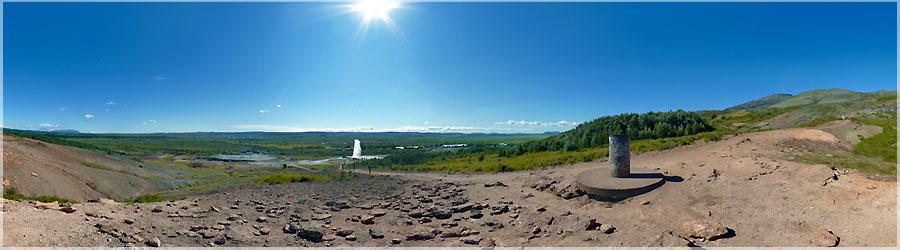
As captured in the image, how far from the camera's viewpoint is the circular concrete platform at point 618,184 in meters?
11.6

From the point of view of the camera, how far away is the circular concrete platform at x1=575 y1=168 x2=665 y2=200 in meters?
11.6

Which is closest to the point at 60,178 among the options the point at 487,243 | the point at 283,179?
the point at 283,179

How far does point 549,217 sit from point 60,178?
63.8 feet

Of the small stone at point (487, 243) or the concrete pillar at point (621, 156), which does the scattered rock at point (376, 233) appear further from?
the concrete pillar at point (621, 156)

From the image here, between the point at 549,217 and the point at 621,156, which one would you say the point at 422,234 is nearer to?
the point at 549,217

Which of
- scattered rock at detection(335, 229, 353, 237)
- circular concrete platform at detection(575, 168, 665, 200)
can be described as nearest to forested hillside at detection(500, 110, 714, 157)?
circular concrete platform at detection(575, 168, 665, 200)

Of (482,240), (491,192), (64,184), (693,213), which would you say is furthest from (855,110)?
(64,184)

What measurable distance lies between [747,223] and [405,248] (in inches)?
343

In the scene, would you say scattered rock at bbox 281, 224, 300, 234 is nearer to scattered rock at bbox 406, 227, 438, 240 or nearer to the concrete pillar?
scattered rock at bbox 406, 227, 438, 240

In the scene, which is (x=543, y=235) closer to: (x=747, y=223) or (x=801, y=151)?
(x=747, y=223)

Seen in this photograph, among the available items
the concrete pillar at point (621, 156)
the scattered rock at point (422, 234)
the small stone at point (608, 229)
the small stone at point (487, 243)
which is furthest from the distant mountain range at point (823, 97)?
the scattered rock at point (422, 234)

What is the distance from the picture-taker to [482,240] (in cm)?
940

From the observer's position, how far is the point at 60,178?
13.5 meters

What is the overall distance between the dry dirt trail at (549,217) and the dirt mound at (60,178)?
4951mm
